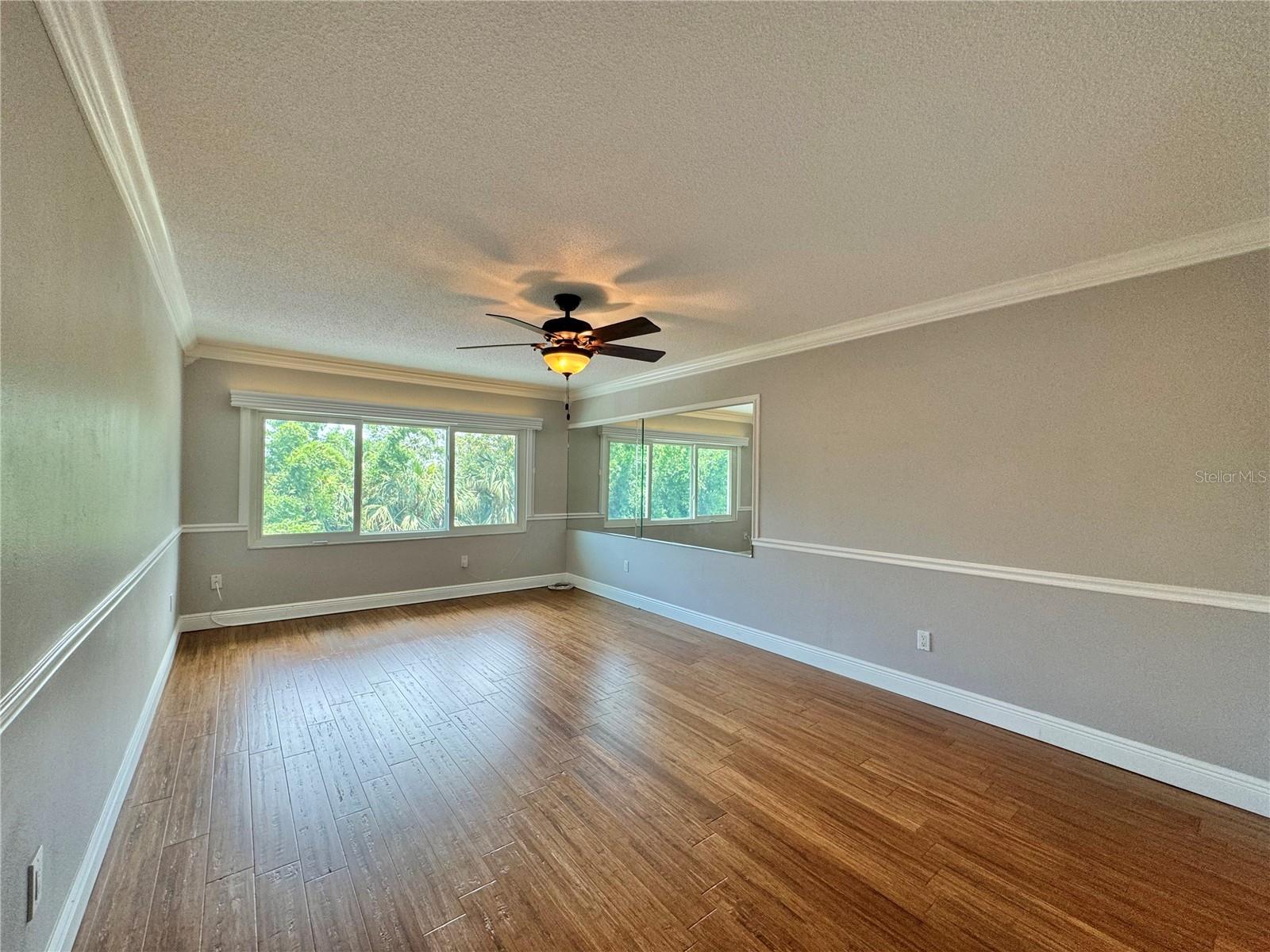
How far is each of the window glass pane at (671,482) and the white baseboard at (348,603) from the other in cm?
201

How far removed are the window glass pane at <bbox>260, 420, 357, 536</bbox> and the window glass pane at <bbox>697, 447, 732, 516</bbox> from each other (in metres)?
3.51

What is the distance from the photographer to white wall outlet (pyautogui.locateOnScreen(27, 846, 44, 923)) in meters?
1.16

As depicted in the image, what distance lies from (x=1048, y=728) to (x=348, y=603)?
5639 mm

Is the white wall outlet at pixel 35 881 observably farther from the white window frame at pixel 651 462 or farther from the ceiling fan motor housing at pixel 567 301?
the white window frame at pixel 651 462

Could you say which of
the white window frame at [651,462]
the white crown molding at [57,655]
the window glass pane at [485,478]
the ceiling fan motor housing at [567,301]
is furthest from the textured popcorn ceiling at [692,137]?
the window glass pane at [485,478]

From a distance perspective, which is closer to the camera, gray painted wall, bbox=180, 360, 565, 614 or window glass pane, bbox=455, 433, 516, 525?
gray painted wall, bbox=180, 360, 565, 614

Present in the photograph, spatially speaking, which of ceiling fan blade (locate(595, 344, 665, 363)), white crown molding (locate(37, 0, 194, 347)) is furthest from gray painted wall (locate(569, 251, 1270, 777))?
white crown molding (locate(37, 0, 194, 347))

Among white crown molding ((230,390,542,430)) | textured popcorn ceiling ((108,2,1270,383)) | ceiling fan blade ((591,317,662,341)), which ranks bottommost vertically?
white crown molding ((230,390,542,430))

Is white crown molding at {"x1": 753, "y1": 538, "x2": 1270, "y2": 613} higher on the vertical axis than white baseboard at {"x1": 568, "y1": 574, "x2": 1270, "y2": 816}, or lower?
higher

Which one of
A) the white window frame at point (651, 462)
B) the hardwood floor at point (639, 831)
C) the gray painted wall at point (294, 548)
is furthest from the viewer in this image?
the white window frame at point (651, 462)

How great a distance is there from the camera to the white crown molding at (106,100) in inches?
45.9

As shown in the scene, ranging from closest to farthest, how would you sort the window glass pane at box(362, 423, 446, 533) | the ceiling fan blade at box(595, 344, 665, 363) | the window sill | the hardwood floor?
the hardwood floor
the ceiling fan blade at box(595, 344, 665, 363)
the window sill
the window glass pane at box(362, 423, 446, 533)

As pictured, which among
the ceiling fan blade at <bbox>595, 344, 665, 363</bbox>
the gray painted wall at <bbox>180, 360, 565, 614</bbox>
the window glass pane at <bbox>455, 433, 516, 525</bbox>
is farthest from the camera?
the window glass pane at <bbox>455, 433, 516, 525</bbox>

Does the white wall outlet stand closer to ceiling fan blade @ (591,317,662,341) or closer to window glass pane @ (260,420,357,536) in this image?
ceiling fan blade @ (591,317,662,341)
